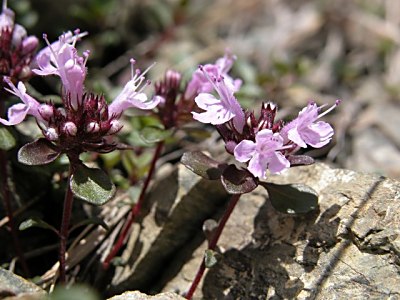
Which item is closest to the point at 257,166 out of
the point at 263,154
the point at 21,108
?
the point at 263,154

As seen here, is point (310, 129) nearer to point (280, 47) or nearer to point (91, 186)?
point (91, 186)

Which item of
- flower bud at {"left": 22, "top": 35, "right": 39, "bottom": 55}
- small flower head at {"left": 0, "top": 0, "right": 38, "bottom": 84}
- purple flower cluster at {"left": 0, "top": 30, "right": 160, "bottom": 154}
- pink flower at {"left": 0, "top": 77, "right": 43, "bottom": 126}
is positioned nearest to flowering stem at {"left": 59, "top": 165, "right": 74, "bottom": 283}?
purple flower cluster at {"left": 0, "top": 30, "right": 160, "bottom": 154}

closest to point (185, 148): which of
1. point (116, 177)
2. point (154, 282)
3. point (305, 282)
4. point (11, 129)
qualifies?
point (116, 177)

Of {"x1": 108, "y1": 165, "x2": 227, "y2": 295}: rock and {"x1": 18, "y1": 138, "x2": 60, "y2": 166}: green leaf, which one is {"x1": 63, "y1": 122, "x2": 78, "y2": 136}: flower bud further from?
{"x1": 108, "y1": 165, "x2": 227, "y2": 295}: rock

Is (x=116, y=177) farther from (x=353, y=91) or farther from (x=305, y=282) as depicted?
(x=353, y=91)

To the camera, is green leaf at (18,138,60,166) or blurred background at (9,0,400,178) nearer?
green leaf at (18,138,60,166)

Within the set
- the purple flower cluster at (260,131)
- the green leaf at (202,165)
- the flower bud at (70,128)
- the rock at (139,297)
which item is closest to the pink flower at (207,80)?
the purple flower cluster at (260,131)
